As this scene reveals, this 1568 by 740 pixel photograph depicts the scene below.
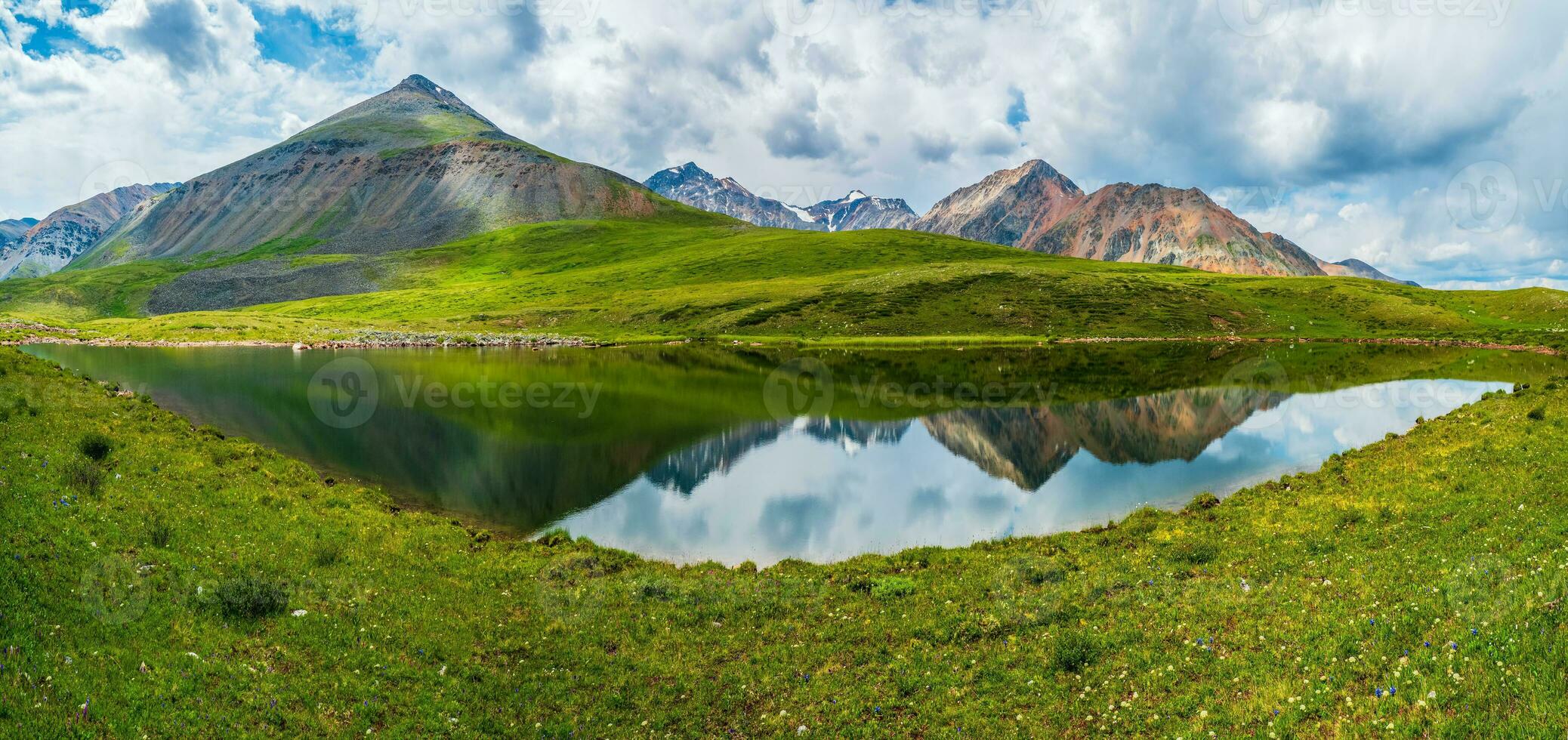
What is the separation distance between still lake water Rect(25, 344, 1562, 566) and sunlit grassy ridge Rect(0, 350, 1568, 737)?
465 cm

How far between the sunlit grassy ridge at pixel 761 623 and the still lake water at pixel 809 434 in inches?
183

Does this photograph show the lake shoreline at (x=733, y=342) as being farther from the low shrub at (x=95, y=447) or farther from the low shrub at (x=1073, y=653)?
the low shrub at (x=95, y=447)

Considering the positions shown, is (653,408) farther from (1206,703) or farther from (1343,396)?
(1343,396)

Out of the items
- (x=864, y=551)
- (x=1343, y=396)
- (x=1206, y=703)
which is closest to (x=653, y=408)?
(x=864, y=551)

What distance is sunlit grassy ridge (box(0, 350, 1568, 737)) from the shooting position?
10688 mm

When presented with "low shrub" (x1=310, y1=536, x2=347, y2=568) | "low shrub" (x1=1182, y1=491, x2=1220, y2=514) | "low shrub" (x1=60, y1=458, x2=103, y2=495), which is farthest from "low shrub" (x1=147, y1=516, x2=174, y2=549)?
"low shrub" (x1=1182, y1=491, x2=1220, y2=514)

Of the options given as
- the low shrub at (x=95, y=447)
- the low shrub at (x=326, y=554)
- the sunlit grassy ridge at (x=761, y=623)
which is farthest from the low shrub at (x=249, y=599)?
the low shrub at (x=95, y=447)

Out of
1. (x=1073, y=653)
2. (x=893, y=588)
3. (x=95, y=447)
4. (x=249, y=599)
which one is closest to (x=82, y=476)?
(x=95, y=447)

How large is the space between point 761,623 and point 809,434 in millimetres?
27560

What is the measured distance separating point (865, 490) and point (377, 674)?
22616 millimetres

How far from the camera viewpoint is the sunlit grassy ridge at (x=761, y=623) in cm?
1069

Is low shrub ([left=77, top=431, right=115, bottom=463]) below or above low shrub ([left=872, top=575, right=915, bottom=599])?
above

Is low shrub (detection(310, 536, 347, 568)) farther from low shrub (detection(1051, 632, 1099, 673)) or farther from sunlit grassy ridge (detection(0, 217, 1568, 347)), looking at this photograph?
sunlit grassy ridge (detection(0, 217, 1568, 347))

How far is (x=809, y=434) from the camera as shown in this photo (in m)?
45.0
